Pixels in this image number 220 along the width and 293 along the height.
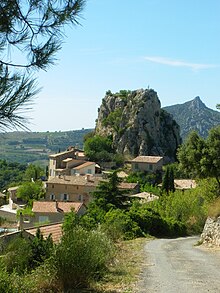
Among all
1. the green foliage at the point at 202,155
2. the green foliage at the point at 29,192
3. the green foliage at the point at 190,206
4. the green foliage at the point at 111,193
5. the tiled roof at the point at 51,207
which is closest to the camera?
the green foliage at the point at 202,155

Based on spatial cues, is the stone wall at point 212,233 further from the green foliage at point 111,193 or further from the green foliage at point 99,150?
the green foliage at point 99,150

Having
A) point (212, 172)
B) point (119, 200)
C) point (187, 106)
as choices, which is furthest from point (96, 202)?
point (187, 106)

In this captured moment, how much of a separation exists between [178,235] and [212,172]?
22.0 feet

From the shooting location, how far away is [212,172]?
2950cm

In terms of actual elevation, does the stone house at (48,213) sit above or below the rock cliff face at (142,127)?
below

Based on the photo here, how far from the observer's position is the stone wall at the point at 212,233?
21.8 m

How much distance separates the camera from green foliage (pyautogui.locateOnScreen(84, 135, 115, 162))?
88.8 m

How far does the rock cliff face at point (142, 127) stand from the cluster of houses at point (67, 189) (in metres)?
7.00

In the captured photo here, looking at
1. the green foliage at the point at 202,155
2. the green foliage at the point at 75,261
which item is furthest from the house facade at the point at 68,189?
the green foliage at the point at 75,261

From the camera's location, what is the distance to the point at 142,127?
94.4 meters

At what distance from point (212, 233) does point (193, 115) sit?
160157mm

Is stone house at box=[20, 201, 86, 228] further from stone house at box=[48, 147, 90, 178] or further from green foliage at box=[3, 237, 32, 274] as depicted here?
green foliage at box=[3, 237, 32, 274]

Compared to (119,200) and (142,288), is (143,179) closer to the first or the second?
(119,200)

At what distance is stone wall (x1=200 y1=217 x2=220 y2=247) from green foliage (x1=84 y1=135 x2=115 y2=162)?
65.1 metres
